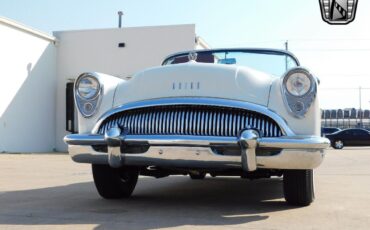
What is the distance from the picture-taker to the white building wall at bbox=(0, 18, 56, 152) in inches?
794

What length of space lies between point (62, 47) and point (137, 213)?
68.8 ft

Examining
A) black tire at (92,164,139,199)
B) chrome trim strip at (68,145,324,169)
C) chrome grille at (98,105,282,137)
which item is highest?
chrome grille at (98,105,282,137)

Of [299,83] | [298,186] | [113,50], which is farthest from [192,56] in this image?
[113,50]

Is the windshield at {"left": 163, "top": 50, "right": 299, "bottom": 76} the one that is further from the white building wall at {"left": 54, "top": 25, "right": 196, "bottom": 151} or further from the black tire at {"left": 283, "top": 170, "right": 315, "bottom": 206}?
the white building wall at {"left": 54, "top": 25, "right": 196, "bottom": 151}

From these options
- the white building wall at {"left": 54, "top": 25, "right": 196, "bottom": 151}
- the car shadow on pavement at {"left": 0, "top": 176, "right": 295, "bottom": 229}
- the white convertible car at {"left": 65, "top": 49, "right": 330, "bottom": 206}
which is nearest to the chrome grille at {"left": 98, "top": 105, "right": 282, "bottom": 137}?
the white convertible car at {"left": 65, "top": 49, "right": 330, "bottom": 206}

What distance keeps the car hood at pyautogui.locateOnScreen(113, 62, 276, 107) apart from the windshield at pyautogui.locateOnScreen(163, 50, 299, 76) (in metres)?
1.29

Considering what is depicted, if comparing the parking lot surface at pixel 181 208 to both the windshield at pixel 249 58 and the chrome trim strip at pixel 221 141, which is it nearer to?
the chrome trim strip at pixel 221 141

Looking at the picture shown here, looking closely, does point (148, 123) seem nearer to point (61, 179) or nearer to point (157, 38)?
point (61, 179)

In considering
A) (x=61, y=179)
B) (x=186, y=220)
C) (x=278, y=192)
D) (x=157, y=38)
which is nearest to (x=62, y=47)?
(x=157, y=38)

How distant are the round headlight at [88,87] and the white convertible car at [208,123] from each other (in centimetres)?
1

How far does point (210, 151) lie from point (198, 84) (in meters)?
0.62

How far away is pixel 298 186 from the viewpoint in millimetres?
4559

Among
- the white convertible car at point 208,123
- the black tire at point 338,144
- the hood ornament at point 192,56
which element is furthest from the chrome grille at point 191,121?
the black tire at point 338,144

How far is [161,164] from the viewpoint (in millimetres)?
4316
